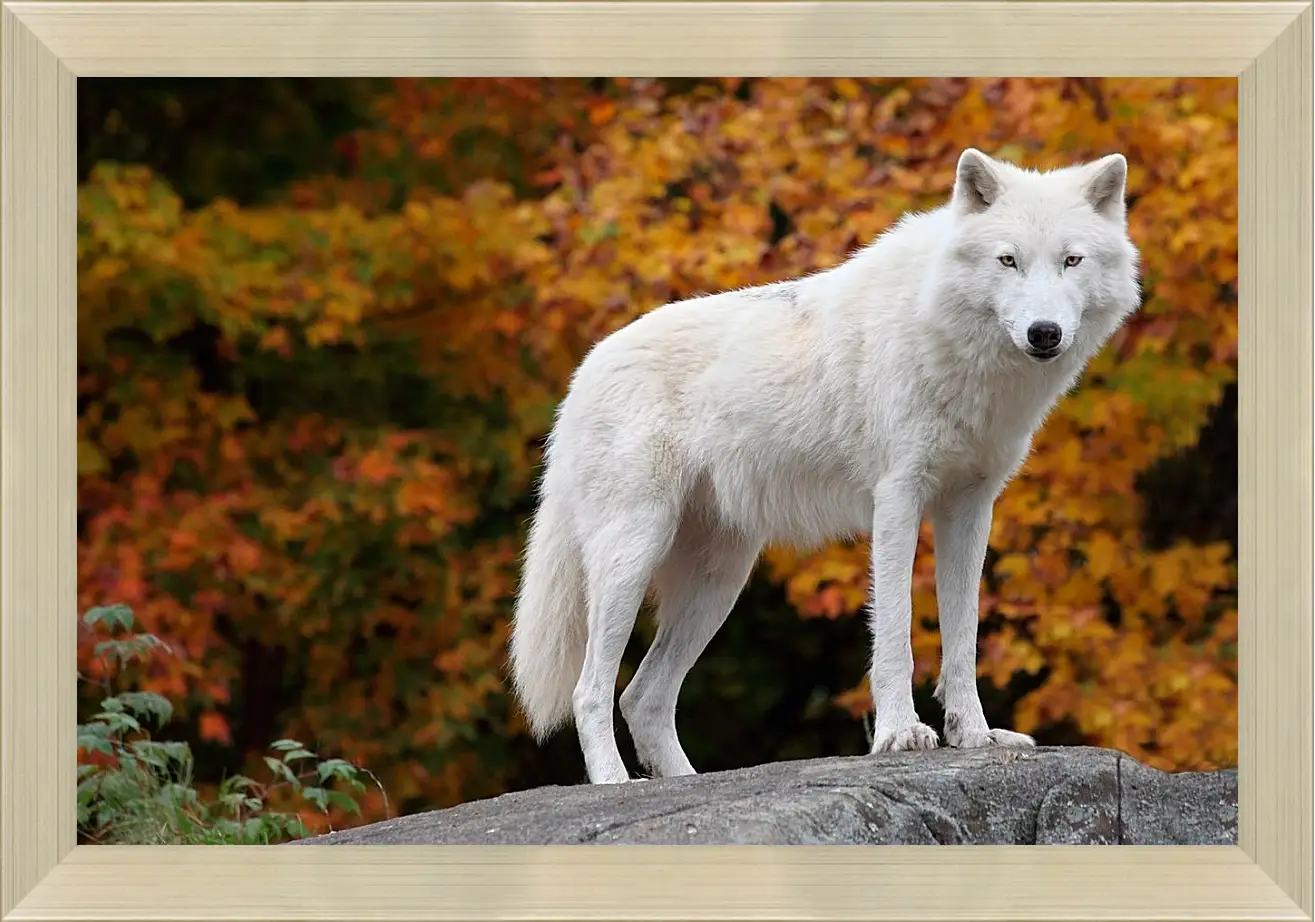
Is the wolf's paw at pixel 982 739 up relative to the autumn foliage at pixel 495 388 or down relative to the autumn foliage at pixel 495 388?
down

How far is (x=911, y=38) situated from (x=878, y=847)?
217cm

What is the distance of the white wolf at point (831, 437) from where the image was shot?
4.40 m

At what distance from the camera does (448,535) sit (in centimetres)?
845

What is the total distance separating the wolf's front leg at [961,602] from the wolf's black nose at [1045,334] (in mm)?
661

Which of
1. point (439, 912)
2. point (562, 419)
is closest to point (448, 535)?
point (562, 419)

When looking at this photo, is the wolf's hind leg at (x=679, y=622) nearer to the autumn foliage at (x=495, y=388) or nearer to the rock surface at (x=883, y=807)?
the rock surface at (x=883, y=807)

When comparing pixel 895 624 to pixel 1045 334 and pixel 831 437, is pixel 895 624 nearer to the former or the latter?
pixel 831 437

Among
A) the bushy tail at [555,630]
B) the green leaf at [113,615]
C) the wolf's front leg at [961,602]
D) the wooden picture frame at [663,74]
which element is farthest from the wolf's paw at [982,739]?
the green leaf at [113,615]

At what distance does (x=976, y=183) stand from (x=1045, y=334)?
0.53 meters

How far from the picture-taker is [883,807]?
4.01m

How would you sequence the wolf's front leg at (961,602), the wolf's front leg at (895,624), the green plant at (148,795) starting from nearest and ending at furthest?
1. the wolf's front leg at (895,624)
2. the wolf's front leg at (961,602)
3. the green plant at (148,795)

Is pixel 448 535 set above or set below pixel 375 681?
above

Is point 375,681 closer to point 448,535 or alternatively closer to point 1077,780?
point 448,535

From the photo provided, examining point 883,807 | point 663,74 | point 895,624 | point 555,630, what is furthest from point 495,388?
point 883,807
